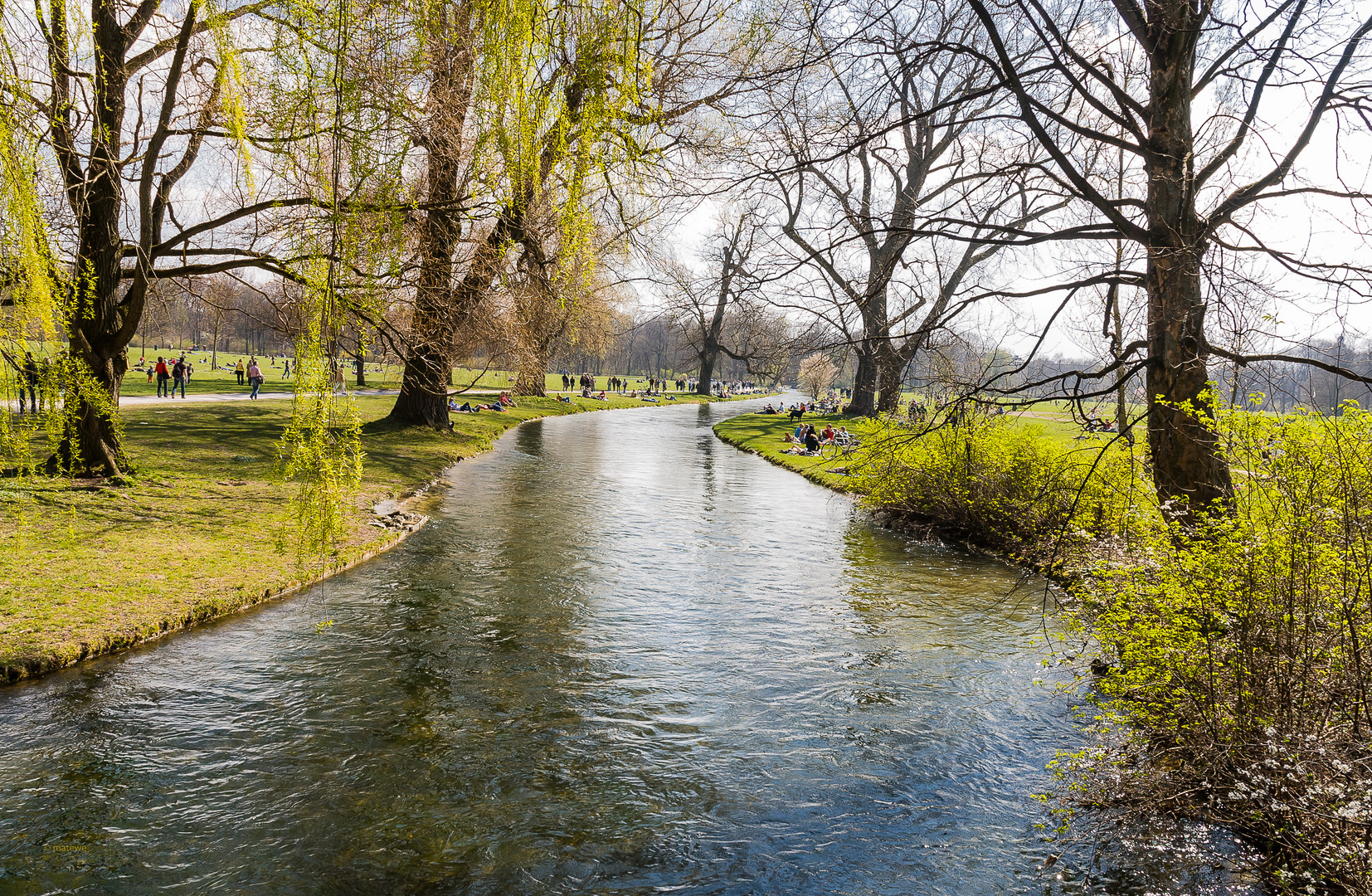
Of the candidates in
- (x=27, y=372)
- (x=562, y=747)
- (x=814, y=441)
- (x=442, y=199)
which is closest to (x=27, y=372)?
(x=27, y=372)

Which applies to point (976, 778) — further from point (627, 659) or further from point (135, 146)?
point (135, 146)

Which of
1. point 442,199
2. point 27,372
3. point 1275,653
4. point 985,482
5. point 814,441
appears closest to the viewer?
point 1275,653

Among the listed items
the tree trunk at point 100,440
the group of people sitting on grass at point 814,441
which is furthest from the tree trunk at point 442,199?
the group of people sitting on grass at point 814,441

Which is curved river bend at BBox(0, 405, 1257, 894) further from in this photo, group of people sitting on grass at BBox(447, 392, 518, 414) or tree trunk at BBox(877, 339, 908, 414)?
group of people sitting on grass at BBox(447, 392, 518, 414)

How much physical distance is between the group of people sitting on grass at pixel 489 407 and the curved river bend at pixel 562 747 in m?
27.0

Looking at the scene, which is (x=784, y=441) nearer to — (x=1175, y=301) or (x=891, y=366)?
(x=891, y=366)

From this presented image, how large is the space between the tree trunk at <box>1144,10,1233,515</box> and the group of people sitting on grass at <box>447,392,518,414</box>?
104ft

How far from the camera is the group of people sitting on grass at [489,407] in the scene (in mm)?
37594

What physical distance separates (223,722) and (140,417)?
66.7 feet

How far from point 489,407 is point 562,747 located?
3752 cm

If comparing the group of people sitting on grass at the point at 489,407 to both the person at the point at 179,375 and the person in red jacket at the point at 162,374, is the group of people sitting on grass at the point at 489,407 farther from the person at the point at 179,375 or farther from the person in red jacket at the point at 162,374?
the person in red jacket at the point at 162,374

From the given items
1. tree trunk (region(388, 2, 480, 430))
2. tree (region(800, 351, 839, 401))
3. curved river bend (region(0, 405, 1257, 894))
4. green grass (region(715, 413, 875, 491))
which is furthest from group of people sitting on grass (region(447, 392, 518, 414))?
curved river bend (region(0, 405, 1257, 894))

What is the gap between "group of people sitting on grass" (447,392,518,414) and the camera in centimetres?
3759

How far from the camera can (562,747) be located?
6.43 m
